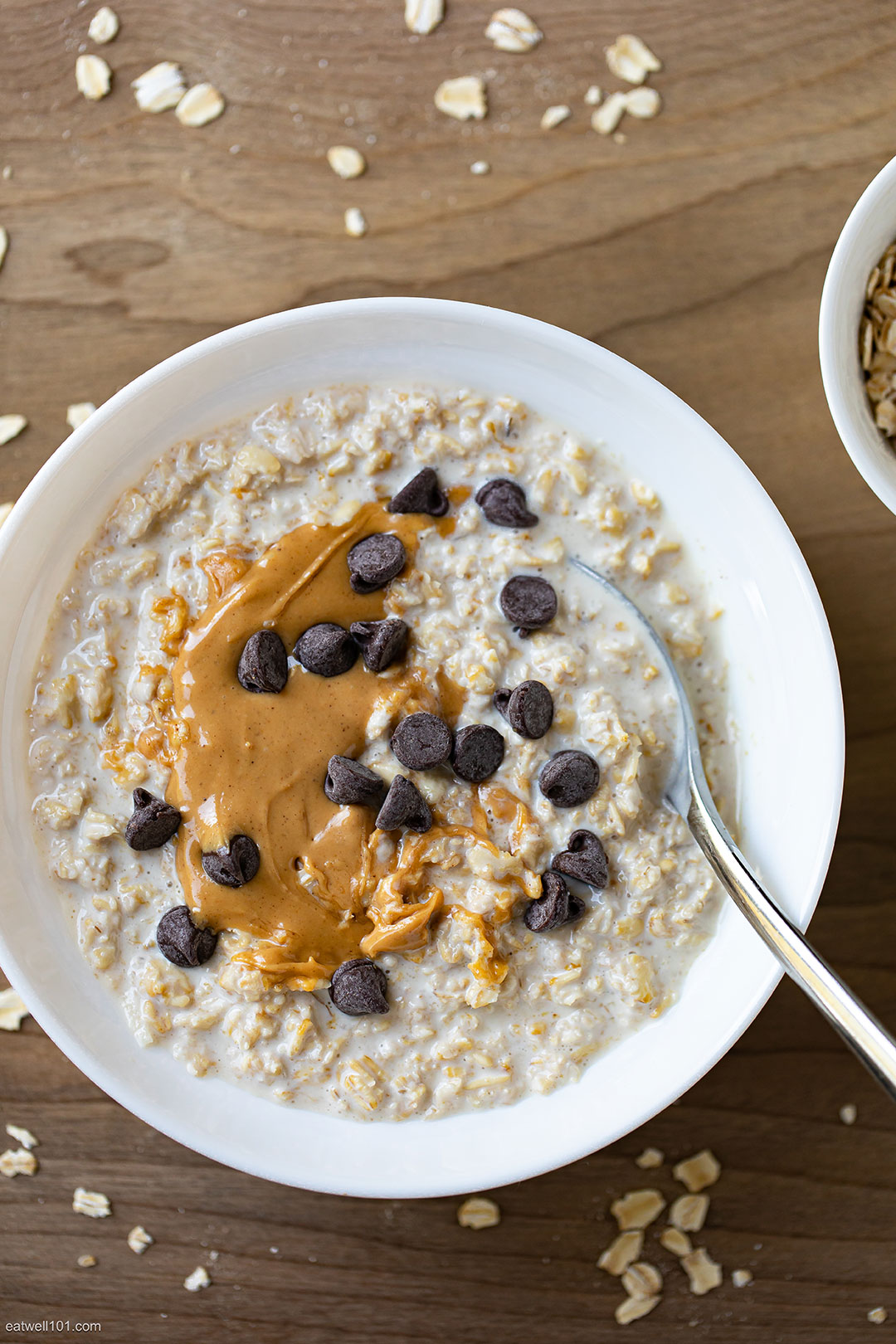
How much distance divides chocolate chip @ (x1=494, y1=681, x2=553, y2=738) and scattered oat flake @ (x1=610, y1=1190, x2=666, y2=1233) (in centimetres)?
73

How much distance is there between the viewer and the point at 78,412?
55.4 inches

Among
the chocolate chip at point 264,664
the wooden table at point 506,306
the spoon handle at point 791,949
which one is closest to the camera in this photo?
the spoon handle at point 791,949

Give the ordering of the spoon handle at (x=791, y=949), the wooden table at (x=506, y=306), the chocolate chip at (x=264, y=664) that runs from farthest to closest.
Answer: the wooden table at (x=506, y=306), the chocolate chip at (x=264, y=664), the spoon handle at (x=791, y=949)

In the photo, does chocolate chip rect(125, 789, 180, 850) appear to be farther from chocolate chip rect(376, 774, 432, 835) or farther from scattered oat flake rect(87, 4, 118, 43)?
scattered oat flake rect(87, 4, 118, 43)

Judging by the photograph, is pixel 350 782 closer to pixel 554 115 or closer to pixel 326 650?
pixel 326 650

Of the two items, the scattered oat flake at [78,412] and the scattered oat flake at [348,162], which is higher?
the scattered oat flake at [348,162]

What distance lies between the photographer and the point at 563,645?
4.03 ft

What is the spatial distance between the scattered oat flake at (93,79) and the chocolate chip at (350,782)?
1.00 metres

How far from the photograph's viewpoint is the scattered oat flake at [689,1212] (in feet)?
4.76

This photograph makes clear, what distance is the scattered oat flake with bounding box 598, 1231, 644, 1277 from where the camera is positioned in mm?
1456

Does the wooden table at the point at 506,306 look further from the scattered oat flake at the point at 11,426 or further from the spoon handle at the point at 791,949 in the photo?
the spoon handle at the point at 791,949

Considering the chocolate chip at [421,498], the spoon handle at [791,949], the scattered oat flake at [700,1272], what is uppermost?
the chocolate chip at [421,498]

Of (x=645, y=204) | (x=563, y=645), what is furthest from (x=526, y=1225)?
(x=645, y=204)

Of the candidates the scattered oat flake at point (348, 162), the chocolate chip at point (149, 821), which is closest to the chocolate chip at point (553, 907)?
the chocolate chip at point (149, 821)
